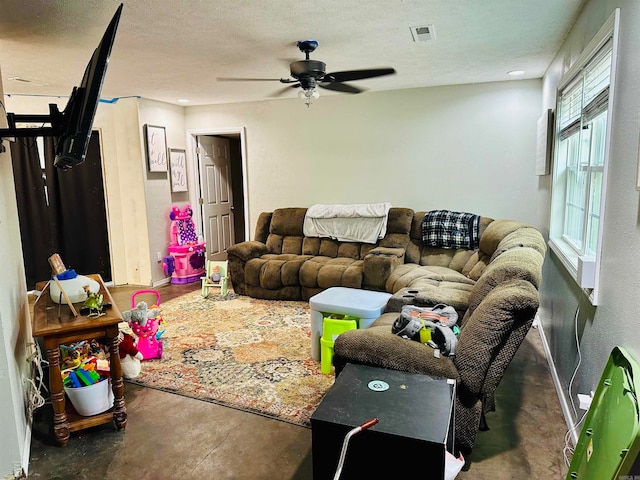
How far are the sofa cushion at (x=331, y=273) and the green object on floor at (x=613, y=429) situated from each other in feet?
9.58

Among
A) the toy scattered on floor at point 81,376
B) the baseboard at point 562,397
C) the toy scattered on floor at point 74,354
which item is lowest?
the baseboard at point 562,397

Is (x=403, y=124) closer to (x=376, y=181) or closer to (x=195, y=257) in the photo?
(x=376, y=181)

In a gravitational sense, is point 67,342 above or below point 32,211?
below

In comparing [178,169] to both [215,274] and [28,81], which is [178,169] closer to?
[215,274]

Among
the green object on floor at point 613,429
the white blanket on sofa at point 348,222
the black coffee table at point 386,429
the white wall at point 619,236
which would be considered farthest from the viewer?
the white blanket on sofa at point 348,222

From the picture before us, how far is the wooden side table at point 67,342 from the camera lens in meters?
2.19

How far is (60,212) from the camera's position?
5281 millimetres

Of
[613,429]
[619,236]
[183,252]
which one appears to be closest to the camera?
[613,429]

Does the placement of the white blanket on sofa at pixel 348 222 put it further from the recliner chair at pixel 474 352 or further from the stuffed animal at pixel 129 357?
the recliner chair at pixel 474 352

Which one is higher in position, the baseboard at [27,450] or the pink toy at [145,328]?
the pink toy at [145,328]

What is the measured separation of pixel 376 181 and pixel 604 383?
158 inches

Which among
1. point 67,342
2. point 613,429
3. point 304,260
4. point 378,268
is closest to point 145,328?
point 67,342

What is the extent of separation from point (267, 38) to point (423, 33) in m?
1.07

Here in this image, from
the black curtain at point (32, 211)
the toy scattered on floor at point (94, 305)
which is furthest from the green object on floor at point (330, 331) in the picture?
the black curtain at point (32, 211)
